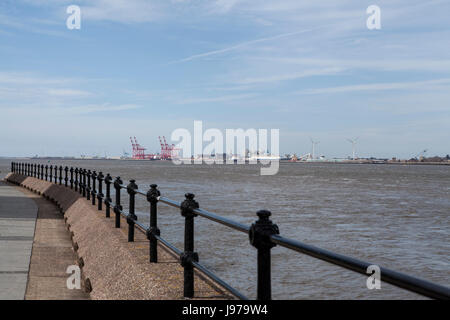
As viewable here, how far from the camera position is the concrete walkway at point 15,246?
22.5 ft

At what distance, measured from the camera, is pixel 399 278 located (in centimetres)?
215

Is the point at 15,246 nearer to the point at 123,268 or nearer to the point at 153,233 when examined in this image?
the point at 123,268

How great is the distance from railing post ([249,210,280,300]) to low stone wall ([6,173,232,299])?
4.46ft

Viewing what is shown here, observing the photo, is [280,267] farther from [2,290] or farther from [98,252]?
[2,290]

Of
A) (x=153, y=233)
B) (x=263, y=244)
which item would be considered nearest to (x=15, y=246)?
(x=153, y=233)

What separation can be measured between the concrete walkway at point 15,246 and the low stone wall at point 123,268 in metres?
0.81

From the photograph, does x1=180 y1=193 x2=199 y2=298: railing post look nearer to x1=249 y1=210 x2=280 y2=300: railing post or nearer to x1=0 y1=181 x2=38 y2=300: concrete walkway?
x1=249 y1=210 x2=280 y2=300: railing post

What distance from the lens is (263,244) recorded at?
350cm

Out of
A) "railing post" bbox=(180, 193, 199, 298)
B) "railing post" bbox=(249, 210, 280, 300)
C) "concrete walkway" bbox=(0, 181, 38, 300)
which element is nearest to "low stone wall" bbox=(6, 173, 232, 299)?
"railing post" bbox=(180, 193, 199, 298)

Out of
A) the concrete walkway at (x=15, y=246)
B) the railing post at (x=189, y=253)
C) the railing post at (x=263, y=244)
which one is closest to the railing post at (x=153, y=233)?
the railing post at (x=189, y=253)

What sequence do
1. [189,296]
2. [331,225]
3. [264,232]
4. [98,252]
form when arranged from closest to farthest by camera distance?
[264,232], [189,296], [98,252], [331,225]

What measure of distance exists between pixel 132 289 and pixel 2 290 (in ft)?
6.93

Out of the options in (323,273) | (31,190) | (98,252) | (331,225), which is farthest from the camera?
(31,190)
